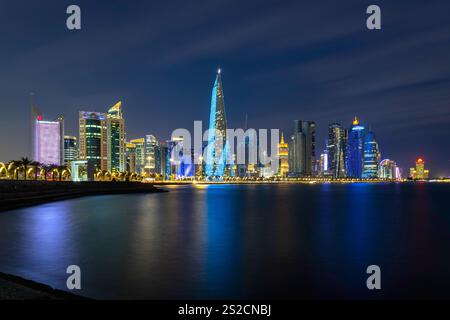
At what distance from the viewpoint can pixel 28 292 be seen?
440 inches

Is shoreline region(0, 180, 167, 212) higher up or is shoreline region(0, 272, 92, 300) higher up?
shoreline region(0, 272, 92, 300)

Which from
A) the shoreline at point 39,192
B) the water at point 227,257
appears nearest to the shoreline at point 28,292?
the water at point 227,257

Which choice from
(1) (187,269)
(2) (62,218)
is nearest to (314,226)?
(1) (187,269)

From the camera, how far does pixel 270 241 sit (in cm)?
3011

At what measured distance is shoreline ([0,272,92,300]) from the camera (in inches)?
419

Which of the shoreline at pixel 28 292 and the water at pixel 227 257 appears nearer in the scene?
the shoreline at pixel 28 292

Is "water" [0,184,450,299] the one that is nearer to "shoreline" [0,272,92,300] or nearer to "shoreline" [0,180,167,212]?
"shoreline" [0,272,92,300]

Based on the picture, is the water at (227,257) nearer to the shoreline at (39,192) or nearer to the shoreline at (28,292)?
the shoreline at (28,292)

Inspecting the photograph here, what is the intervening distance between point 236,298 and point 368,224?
30981mm

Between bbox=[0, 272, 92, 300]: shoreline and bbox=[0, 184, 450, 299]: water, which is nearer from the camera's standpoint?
bbox=[0, 272, 92, 300]: shoreline

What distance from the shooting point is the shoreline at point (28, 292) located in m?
10.6

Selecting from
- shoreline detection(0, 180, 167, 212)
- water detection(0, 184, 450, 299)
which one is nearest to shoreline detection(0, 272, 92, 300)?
water detection(0, 184, 450, 299)
